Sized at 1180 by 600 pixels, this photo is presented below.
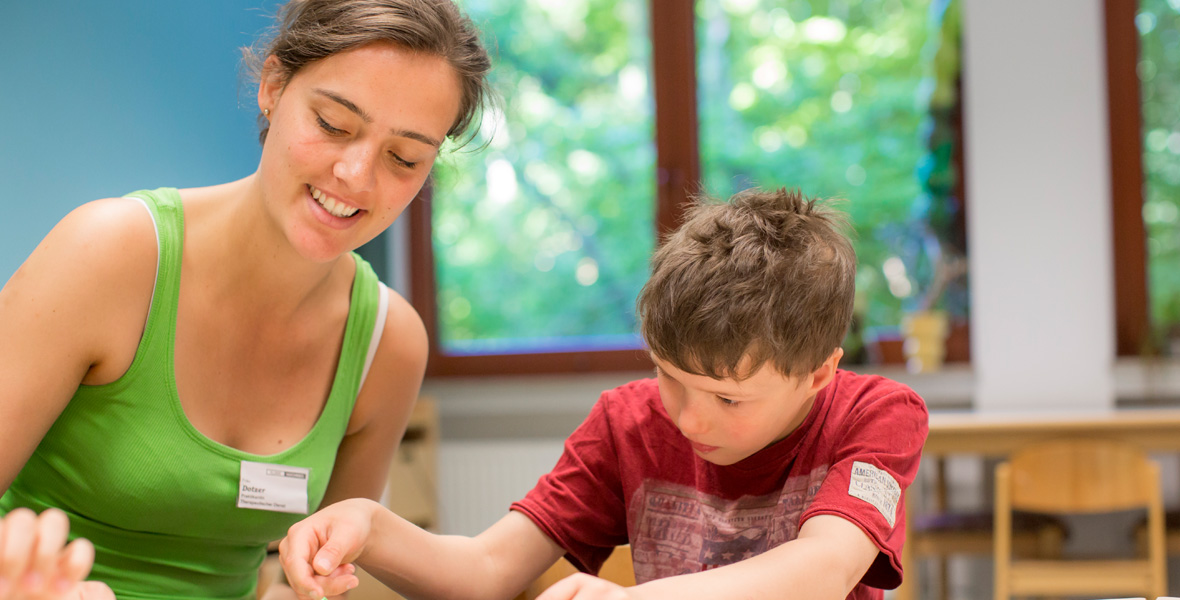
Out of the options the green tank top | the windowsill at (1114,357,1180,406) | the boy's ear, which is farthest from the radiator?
the boy's ear

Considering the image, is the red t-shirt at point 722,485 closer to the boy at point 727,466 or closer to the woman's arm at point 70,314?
the boy at point 727,466

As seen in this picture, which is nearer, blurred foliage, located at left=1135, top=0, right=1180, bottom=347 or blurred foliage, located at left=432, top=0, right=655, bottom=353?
blurred foliage, located at left=1135, top=0, right=1180, bottom=347

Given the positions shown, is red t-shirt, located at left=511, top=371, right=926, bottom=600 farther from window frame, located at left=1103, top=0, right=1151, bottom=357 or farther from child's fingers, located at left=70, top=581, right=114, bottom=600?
window frame, located at left=1103, top=0, right=1151, bottom=357

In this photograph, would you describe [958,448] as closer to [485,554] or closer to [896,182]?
[896,182]

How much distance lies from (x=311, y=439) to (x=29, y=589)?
58cm

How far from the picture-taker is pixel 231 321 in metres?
1.12

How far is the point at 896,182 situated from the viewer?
147 inches

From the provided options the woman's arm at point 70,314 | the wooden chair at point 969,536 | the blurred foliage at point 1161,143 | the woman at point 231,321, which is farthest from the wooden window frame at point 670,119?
the woman's arm at point 70,314

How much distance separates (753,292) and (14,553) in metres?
0.60

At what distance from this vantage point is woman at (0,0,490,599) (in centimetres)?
97

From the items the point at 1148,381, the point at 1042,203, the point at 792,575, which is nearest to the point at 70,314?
the point at 792,575

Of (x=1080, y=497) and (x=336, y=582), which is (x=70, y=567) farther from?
(x=1080, y=497)

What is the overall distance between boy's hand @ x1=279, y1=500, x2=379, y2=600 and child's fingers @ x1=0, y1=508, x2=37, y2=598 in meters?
0.23

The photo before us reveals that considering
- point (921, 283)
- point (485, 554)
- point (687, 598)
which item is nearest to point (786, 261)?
point (687, 598)
